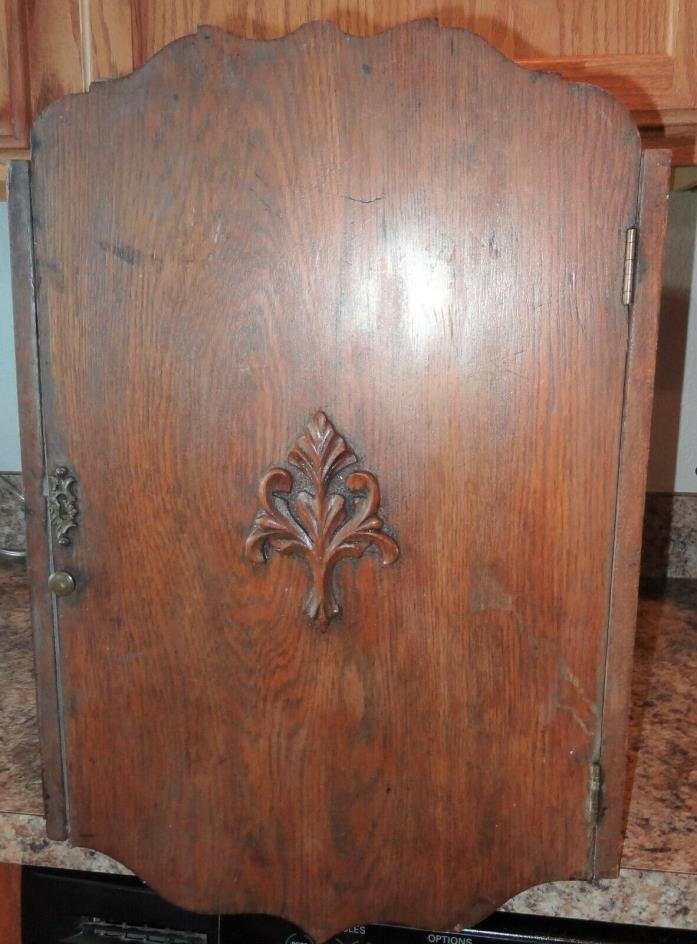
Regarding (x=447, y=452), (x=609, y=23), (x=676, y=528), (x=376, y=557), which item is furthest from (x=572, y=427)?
(x=676, y=528)

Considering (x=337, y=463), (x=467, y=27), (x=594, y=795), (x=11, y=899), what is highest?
(x=467, y=27)

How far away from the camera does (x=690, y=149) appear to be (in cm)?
99

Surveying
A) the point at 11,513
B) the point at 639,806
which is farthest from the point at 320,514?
the point at 11,513

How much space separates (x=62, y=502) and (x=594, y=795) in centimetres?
59

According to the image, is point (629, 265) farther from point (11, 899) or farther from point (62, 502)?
point (11, 899)

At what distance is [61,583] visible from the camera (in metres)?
0.73

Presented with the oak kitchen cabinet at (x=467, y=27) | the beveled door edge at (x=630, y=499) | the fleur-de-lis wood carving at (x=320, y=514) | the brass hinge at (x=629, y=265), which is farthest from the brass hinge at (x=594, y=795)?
the oak kitchen cabinet at (x=467, y=27)

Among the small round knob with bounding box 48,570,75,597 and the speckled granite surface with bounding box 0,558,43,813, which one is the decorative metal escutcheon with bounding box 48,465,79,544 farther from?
the speckled granite surface with bounding box 0,558,43,813

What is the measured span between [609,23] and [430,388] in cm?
56

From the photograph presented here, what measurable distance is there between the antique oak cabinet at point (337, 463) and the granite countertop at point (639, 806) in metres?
0.05

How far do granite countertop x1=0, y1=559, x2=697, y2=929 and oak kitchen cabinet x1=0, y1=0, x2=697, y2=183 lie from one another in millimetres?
770

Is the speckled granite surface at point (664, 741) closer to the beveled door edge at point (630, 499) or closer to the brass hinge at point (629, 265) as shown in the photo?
the beveled door edge at point (630, 499)

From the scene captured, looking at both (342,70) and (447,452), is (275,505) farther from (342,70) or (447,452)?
(342,70)

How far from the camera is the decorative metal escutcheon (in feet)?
2.38
